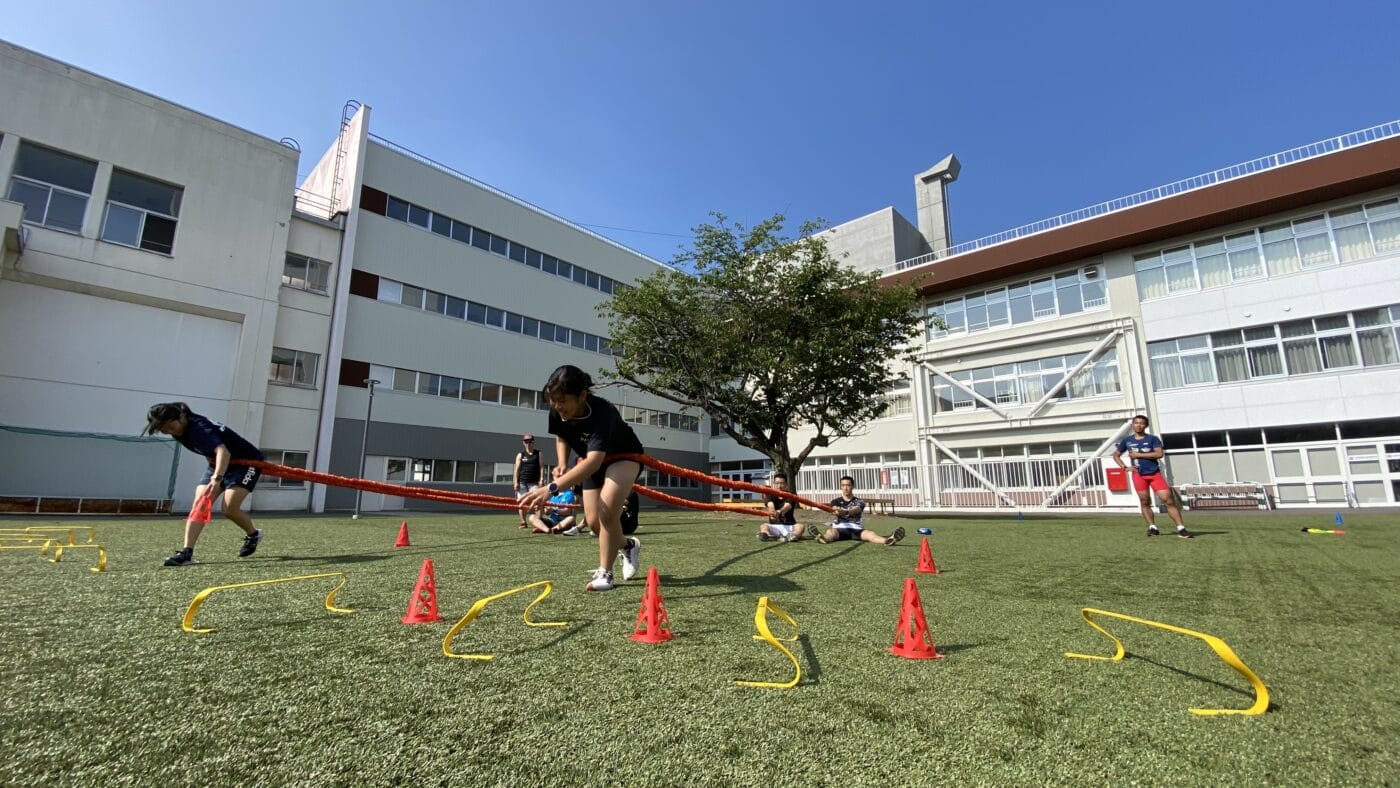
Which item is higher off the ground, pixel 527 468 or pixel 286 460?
pixel 286 460

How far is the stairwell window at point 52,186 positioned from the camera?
547 inches

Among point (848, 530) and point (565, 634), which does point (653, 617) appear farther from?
point (848, 530)

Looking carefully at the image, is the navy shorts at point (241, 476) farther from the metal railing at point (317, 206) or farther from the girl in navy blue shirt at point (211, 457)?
the metal railing at point (317, 206)

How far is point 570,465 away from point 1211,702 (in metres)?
3.73

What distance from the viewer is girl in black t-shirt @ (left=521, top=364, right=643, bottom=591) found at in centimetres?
368

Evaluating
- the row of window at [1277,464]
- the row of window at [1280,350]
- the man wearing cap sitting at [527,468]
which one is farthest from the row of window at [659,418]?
the row of window at [1277,464]

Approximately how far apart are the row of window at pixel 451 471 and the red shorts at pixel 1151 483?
20768 millimetres

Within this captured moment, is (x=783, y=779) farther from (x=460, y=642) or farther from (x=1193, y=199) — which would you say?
(x=1193, y=199)

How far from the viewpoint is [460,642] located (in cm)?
265

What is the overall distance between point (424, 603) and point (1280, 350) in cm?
2436

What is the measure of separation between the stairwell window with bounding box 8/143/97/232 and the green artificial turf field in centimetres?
1574

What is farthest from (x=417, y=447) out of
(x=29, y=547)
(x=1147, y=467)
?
(x=1147, y=467)

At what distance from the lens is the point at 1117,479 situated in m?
18.5

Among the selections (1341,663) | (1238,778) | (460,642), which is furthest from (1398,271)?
(460,642)
